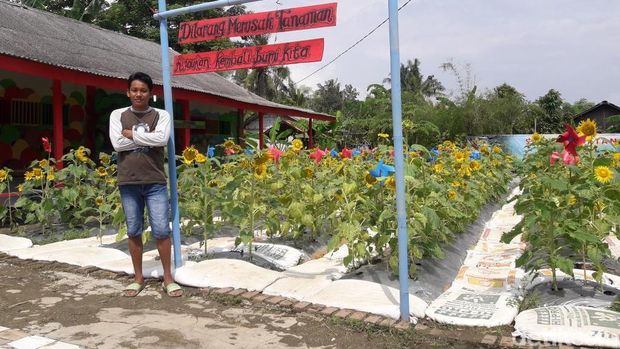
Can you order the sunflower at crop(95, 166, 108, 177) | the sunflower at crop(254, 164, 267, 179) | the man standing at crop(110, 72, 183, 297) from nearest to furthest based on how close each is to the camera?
the man standing at crop(110, 72, 183, 297)
the sunflower at crop(254, 164, 267, 179)
the sunflower at crop(95, 166, 108, 177)

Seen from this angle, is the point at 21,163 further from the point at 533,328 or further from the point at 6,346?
the point at 533,328

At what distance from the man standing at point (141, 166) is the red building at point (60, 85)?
340 cm

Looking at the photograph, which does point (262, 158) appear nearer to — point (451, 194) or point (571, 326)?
point (451, 194)

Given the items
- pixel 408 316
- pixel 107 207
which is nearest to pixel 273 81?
pixel 107 207

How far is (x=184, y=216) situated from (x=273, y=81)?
37.0m

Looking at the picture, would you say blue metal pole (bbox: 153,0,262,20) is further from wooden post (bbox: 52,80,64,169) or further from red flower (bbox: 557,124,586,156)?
wooden post (bbox: 52,80,64,169)

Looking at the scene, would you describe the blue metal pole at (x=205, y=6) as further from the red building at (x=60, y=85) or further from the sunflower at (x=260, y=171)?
the red building at (x=60, y=85)

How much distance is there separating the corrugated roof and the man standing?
405 centimetres

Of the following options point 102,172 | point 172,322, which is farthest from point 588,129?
point 102,172

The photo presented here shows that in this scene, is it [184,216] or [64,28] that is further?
[64,28]

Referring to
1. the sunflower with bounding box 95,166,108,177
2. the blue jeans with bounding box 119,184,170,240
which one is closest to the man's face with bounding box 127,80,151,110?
the blue jeans with bounding box 119,184,170,240

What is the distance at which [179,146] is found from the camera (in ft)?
46.8

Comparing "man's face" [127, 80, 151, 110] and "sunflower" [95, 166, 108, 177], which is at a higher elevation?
"man's face" [127, 80, 151, 110]

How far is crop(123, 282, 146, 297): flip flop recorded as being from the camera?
3.87 meters
